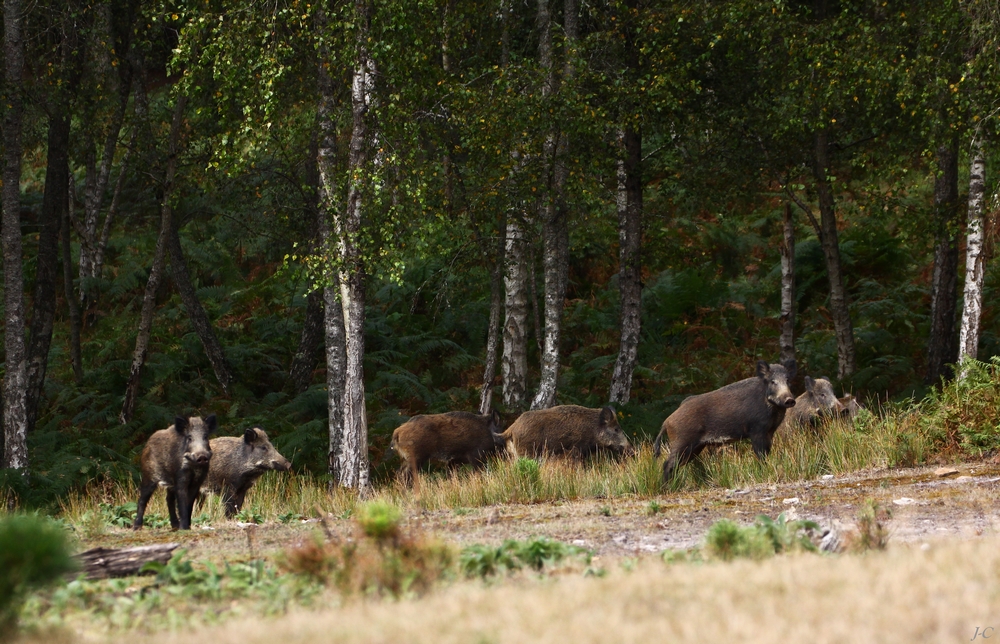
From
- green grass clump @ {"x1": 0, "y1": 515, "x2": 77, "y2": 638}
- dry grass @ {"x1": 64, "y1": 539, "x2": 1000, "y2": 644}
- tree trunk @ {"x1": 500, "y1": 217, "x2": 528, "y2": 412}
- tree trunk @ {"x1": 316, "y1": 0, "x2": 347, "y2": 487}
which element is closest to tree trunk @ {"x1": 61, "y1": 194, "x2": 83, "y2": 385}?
tree trunk @ {"x1": 316, "y1": 0, "x2": 347, "y2": 487}

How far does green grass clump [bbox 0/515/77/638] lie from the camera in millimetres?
4754

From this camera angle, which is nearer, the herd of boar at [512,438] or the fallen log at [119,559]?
the fallen log at [119,559]

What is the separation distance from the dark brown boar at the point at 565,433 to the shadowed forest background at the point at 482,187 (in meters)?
2.90

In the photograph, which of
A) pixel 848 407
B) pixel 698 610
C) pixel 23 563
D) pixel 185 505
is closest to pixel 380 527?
Result: pixel 23 563

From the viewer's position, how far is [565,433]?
49.1 feet

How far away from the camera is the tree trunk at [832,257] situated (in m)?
19.5

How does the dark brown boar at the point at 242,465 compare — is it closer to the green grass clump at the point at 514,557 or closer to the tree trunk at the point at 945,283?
the green grass clump at the point at 514,557

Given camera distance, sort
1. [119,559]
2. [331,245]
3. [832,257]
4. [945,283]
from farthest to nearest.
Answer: [832,257], [945,283], [331,245], [119,559]

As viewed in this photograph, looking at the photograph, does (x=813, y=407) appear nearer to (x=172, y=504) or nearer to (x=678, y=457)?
(x=678, y=457)

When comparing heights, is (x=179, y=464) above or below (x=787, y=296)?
below

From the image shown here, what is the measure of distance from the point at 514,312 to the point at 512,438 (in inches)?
140

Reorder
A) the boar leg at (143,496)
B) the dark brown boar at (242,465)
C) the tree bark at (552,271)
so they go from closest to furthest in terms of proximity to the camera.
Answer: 1. the boar leg at (143,496)
2. the dark brown boar at (242,465)
3. the tree bark at (552,271)

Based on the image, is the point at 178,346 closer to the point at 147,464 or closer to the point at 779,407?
the point at 147,464

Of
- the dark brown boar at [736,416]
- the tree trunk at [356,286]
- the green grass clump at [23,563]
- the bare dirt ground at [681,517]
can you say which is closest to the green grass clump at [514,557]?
the bare dirt ground at [681,517]
